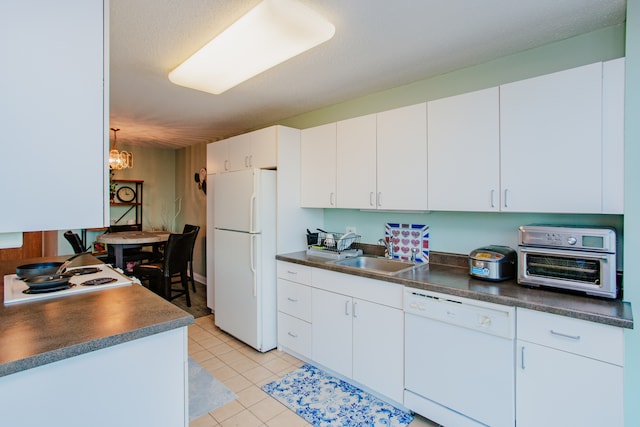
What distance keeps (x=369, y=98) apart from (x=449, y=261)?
156 cm

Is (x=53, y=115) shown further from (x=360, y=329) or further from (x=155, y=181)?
(x=155, y=181)

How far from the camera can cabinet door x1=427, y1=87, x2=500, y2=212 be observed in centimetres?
Result: 195

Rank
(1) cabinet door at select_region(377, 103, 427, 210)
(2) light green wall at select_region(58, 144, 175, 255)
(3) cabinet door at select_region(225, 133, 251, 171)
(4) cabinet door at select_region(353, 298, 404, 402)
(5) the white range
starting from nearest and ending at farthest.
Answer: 1. (5) the white range
2. (4) cabinet door at select_region(353, 298, 404, 402)
3. (1) cabinet door at select_region(377, 103, 427, 210)
4. (3) cabinet door at select_region(225, 133, 251, 171)
5. (2) light green wall at select_region(58, 144, 175, 255)

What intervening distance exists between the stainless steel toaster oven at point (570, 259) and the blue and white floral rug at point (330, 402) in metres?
1.20

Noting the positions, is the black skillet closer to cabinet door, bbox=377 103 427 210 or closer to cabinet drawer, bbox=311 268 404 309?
cabinet drawer, bbox=311 268 404 309

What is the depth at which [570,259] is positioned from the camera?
5.45 feet

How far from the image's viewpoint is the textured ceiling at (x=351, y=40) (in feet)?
5.32

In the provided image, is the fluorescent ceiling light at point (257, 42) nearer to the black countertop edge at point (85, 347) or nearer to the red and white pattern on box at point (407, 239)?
the black countertop edge at point (85, 347)

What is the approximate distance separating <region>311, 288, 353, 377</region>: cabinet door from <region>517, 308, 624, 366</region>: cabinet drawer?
3.66 ft

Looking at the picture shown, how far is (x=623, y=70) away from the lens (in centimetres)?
154

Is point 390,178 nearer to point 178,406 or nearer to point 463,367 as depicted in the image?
point 463,367

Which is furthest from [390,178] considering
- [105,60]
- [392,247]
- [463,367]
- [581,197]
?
[105,60]

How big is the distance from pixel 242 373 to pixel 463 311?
180 centimetres

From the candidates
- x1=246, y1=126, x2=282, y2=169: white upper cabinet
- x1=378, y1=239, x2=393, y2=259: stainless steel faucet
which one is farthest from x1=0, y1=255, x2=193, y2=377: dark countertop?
x1=378, y1=239, x2=393, y2=259: stainless steel faucet
